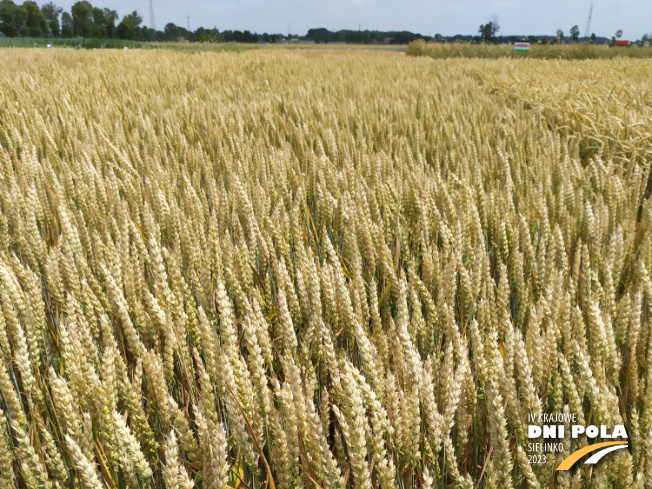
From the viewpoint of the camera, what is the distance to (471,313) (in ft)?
3.07

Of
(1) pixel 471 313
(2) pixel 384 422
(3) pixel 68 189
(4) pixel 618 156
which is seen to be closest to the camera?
(2) pixel 384 422

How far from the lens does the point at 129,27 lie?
61.8 m

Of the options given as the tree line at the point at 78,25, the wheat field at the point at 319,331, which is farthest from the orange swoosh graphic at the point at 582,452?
the tree line at the point at 78,25

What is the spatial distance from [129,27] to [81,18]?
9643 mm

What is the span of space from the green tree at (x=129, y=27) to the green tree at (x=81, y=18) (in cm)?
410

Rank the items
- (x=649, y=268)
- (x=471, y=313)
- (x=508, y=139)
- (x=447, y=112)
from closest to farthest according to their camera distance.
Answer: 1. (x=471, y=313)
2. (x=649, y=268)
3. (x=508, y=139)
4. (x=447, y=112)

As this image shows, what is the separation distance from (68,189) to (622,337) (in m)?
1.72

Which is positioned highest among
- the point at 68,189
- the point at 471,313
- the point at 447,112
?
the point at 447,112

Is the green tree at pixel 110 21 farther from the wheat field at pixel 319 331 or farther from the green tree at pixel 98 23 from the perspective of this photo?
the wheat field at pixel 319 331

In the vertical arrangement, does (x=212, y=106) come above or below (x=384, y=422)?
above

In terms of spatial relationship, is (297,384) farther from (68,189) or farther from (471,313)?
(68,189)

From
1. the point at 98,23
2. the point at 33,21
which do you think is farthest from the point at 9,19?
the point at 98,23

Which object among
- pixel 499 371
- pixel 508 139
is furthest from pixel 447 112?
pixel 499 371

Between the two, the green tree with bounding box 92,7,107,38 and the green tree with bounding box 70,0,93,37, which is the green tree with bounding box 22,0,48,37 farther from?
the green tree with bounding box 92,7,107,38
